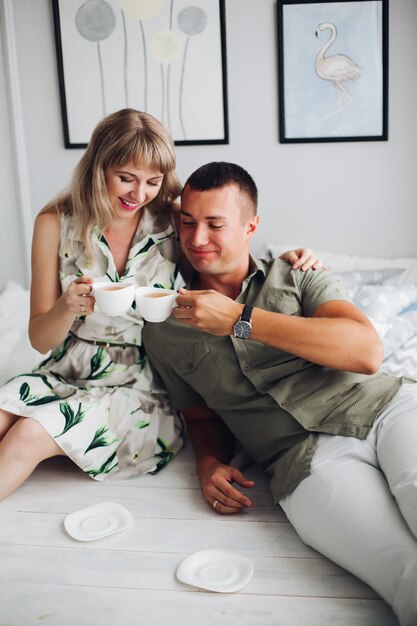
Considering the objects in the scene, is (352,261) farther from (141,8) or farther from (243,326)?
(243,326)

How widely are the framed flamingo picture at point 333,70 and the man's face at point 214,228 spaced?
63.5 inches

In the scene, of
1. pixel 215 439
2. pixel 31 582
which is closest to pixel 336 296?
pixel 215 439

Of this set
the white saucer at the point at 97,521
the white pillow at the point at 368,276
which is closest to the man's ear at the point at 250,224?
the white saucer at the point at 97,521

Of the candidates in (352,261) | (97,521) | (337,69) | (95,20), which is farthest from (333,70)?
(97,521)

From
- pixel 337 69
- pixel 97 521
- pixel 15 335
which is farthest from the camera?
pixel 337 69

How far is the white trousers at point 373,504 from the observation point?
4.26ft

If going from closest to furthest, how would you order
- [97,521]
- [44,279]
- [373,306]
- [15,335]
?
[97,521]
[44,279]
[373,306]
[15,335]

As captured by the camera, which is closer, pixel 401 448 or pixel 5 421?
pixel 401 448

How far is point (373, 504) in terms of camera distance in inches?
55.9

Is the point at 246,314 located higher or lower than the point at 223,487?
higher

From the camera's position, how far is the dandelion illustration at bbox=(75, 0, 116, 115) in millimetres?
3172

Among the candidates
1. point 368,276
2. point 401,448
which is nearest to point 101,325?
point 401,448

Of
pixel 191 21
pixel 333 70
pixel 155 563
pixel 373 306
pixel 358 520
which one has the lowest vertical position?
pixel 155 563

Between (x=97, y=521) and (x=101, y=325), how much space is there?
57 cm
